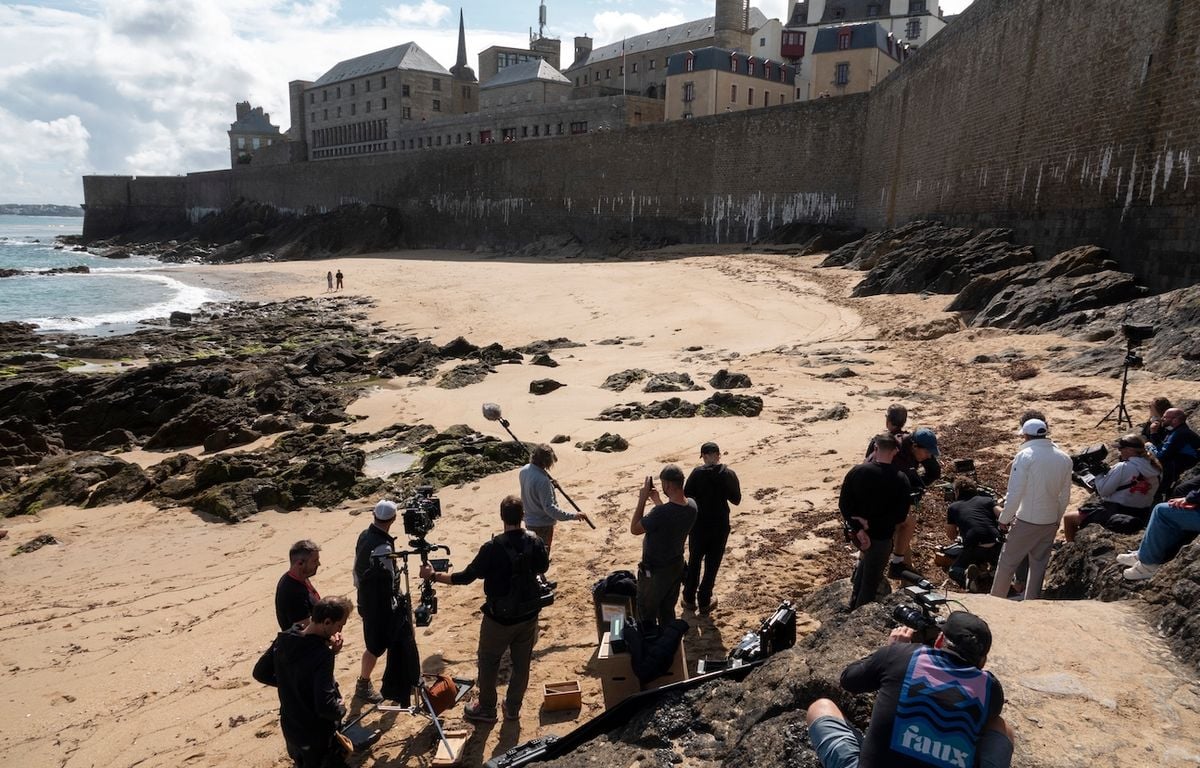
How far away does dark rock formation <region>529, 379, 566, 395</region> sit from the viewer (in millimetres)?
14516

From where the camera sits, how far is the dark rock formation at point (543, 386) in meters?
14.5

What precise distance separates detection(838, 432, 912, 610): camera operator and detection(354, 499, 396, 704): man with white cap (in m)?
3.11

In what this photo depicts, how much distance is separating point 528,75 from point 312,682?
6699cm

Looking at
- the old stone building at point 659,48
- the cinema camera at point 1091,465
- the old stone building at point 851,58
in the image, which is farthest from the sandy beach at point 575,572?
the old stone building at point 659,48

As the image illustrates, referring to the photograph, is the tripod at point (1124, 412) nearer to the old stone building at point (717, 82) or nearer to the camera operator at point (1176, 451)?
the camera operator at point (1176, 451)

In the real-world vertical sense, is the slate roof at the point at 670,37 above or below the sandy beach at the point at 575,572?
above

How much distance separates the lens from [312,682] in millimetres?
4055

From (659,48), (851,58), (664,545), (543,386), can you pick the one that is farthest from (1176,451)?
(659,48)

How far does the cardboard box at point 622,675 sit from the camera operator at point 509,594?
2.05 ft

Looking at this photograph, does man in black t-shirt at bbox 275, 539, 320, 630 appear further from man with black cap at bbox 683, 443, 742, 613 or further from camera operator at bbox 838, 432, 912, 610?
camera operator at bbox 838, 432, 912, 610

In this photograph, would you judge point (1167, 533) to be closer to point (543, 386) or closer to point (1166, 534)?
point (1166, 534)

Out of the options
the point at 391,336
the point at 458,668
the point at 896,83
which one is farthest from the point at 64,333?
the point at 896,83

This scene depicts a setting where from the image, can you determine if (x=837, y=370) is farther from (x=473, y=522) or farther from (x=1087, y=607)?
(x=1087, y=607)

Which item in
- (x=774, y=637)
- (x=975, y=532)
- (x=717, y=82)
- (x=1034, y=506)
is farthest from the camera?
(x=717, y=82)
